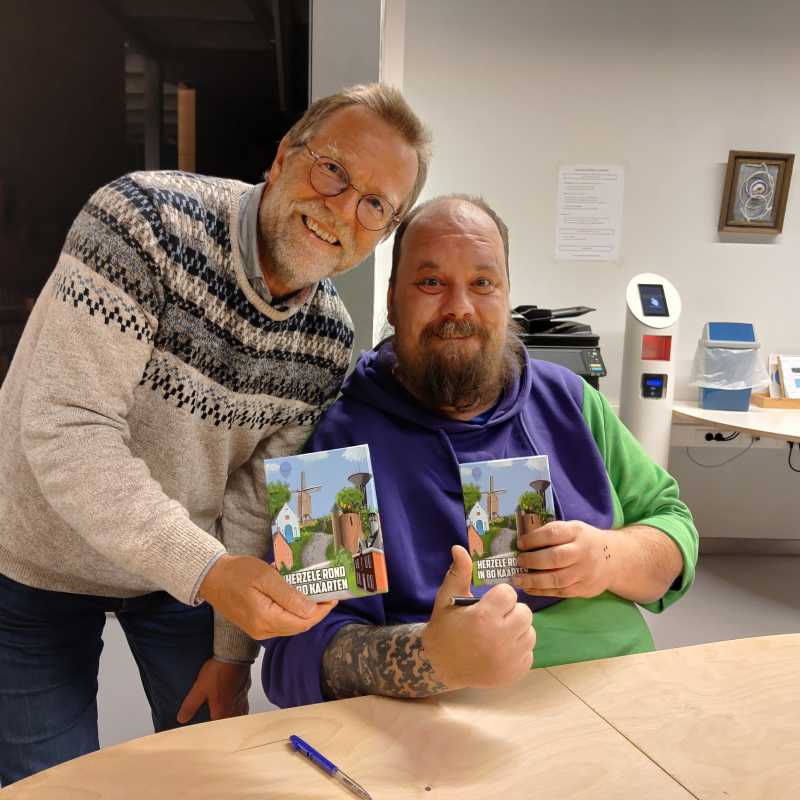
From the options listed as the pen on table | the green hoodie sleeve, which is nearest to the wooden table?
the pen on table

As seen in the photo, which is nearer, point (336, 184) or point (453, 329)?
point (336, 184)

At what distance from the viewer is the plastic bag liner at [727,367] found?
3.61m

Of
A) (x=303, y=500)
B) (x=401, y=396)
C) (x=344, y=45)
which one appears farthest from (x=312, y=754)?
(x=344, y=45)

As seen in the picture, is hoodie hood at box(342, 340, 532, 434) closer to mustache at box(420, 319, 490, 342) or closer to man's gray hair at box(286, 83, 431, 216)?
mustache at box(420, 319, 490, 342)

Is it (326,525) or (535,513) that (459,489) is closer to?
(535,513)

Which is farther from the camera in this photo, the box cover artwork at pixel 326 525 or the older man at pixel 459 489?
the older man at pixel 459 489

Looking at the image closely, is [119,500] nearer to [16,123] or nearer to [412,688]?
[412,688]

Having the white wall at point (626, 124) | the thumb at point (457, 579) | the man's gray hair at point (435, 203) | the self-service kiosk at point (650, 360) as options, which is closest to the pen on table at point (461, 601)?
the thumb at point (457, 579)

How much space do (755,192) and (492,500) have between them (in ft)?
11.1

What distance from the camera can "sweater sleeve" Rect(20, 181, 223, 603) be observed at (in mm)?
1005

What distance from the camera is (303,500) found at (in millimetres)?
1021

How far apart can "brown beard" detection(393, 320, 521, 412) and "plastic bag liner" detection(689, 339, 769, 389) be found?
2.39m

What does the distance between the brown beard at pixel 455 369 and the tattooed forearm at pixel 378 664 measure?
1.67 ft

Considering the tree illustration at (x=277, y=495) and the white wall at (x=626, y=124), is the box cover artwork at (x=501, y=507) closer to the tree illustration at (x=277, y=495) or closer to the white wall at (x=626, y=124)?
the tree illustration at (x=277, y=495)
